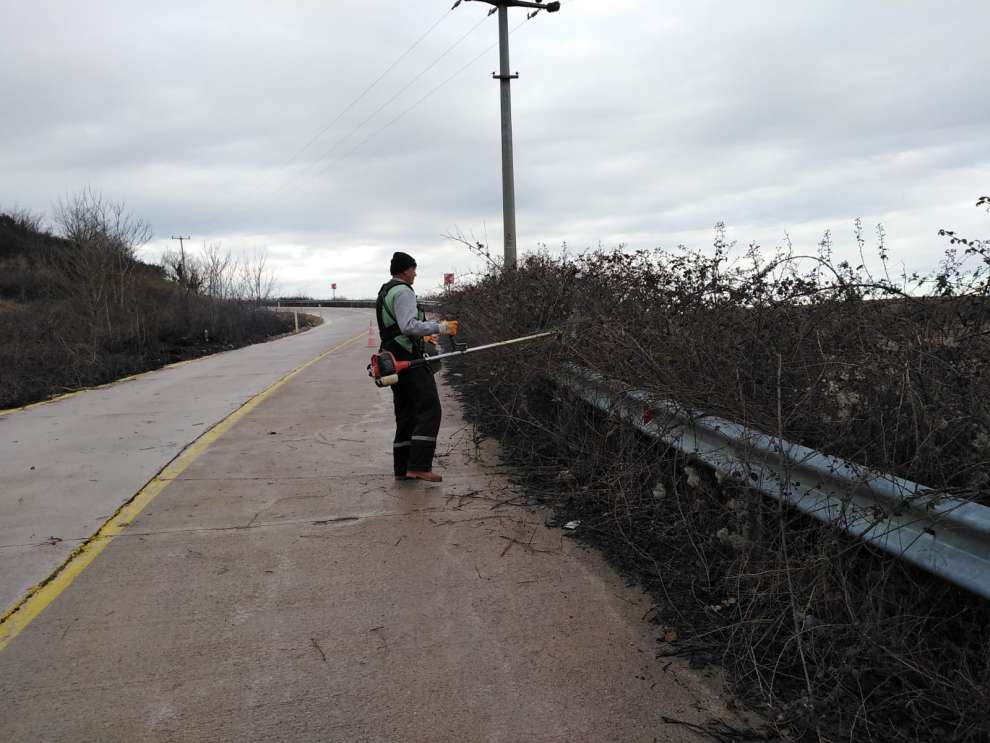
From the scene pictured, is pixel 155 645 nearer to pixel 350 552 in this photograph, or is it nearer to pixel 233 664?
pixel 233 664

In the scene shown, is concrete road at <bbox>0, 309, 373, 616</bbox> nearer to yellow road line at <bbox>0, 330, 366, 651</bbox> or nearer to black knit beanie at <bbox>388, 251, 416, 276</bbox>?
yellow road line at <bbox>0, 330, 366, 651</bbox>

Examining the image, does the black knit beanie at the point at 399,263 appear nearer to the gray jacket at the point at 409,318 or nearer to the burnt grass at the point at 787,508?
the gray jacket at the point at 409,318

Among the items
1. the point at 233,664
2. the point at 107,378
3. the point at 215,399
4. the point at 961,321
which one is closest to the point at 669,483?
the point at 961,321

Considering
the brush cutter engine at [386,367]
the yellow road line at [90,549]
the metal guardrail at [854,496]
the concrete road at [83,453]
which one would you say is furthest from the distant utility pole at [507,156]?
the metal guardrail at [854,496]

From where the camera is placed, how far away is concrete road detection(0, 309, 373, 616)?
5.18 m

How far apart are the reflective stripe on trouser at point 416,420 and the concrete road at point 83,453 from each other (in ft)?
7.49

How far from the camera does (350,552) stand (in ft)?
16.1

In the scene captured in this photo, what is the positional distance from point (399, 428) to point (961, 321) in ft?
14.4

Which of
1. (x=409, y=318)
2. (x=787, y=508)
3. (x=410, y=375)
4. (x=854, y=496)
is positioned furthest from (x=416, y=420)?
(x=854, y=496)

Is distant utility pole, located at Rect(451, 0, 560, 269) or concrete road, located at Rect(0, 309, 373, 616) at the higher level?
distant utility pole, located at Rect(451, 0, 560, 269)

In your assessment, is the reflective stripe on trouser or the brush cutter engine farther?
the reflective stripe on trouser

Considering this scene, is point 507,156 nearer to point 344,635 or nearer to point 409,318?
point 409,318

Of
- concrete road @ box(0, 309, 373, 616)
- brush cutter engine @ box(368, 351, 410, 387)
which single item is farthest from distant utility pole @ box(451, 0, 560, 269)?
brush cutter engine @ box(368, 351, 410, 387)

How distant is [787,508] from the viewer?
367 cm
